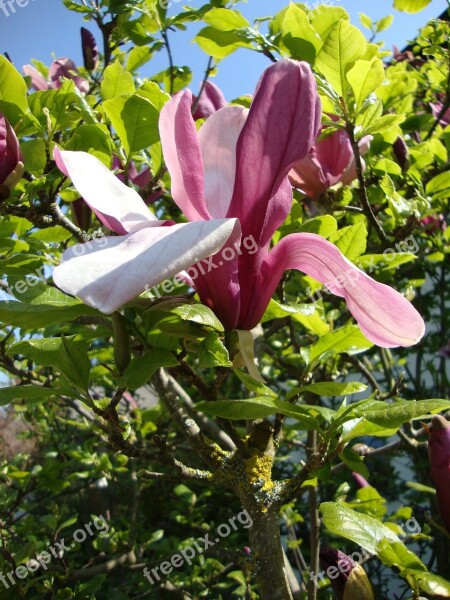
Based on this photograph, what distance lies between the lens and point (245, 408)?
0.58 m

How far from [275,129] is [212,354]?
23 centimetres

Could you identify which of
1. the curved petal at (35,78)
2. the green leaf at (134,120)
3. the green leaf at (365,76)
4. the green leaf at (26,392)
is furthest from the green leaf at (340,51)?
the curved petal at (35,78)

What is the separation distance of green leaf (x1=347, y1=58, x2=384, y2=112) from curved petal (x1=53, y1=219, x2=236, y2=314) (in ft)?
1.63

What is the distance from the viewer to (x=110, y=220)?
55 cm

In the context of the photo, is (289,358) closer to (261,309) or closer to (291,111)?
(261,309)

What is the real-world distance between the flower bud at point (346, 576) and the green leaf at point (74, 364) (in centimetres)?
47

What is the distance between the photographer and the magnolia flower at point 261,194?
1.87 feet

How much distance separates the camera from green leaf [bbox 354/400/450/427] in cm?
59

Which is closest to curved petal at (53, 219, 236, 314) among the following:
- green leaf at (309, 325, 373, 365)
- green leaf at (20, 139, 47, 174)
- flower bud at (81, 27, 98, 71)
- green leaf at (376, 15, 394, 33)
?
green leaf at (309, 325, 373, 365)

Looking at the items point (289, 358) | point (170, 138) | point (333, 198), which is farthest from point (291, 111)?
point (289, 358)

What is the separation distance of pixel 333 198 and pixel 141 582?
158 centimetres

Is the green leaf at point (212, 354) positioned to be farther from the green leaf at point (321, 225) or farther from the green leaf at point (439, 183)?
the green leaf at point (439, 183)

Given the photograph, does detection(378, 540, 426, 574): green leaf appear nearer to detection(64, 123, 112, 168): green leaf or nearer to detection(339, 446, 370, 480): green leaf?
detection(339, 446, 370, 480): green leaf

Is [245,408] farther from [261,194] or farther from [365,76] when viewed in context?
[365,76]
